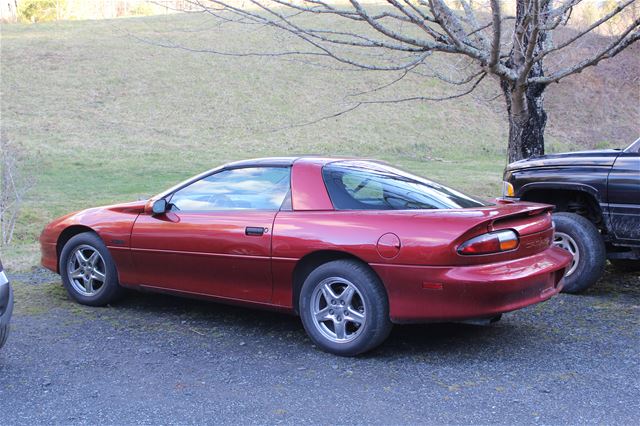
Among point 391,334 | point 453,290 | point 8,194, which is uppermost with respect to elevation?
point 453,290

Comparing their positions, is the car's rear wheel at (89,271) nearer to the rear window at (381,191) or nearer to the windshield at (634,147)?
the rear window at (381,191)

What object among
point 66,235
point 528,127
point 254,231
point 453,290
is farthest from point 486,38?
point 66,235

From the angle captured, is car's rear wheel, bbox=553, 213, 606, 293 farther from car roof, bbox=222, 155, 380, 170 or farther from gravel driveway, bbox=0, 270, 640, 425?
car roof, bbox=222, 155, 380, 170

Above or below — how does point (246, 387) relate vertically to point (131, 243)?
below

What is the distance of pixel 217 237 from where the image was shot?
544 centimetres

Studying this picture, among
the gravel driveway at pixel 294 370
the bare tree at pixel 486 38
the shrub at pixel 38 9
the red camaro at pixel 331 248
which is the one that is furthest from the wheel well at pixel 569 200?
the shrub at pixel 38 9

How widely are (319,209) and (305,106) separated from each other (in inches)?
1209

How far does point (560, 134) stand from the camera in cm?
3700

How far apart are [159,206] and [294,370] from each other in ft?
6.29

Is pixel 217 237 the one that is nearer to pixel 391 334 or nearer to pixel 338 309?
pixel 338 309

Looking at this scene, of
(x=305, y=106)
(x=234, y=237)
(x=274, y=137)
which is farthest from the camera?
(x=305, y=106)

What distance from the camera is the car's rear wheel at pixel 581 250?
6.73 m

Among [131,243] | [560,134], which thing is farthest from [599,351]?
[560,134]

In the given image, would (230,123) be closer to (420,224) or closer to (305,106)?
(305,106)
